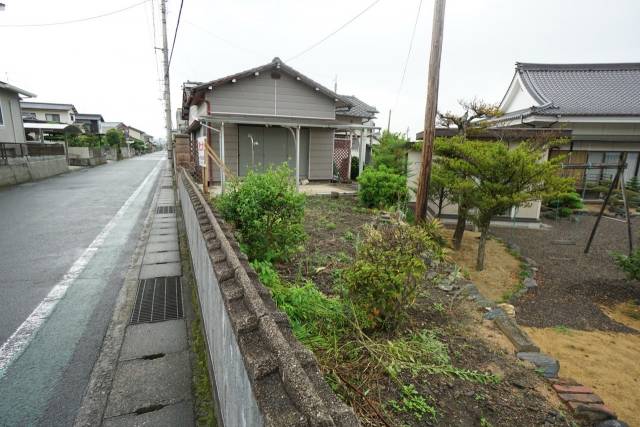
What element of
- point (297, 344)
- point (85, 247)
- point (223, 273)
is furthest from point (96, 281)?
point (297, 344)

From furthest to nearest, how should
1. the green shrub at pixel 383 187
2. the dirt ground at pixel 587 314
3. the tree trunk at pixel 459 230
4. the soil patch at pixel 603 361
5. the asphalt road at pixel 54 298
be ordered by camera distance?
the green shrub at pixel 383 187, the tree trunk at pixel 459 230, the dirt ground at pixel 587 314, the soil patch at pixel 603 361, the asphalt road at pixel 54 298

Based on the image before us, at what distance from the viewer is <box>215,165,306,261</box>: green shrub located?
4.63 m

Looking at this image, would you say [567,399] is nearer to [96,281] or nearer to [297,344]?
[297,344]

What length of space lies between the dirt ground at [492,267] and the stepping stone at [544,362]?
2622mm

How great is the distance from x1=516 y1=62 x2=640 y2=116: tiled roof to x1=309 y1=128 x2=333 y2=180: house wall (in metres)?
8.54

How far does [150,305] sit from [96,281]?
4.61ft

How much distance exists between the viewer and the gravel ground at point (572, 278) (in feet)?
17.0

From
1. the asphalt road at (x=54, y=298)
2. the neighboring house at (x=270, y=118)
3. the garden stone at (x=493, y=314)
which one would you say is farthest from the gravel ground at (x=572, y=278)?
the neighboring house at (x=270, y=118)

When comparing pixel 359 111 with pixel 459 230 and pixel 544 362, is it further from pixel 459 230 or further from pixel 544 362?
pixel 544 362

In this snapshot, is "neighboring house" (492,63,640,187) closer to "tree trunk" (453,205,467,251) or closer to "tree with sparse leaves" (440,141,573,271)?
"tree trunk" (453,205,467,251)

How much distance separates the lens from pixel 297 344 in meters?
1.58

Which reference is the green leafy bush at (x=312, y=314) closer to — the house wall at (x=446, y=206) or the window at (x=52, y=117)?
the house wall at (x=446, y=206)

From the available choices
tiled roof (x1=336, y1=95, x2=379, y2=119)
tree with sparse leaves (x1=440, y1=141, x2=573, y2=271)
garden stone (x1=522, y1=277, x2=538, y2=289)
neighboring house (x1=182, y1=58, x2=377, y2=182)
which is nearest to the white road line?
tree with sparse leaves (x1=440, y1=141, x2=573, y2=271)

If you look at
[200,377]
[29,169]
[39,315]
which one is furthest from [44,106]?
[200,377]
